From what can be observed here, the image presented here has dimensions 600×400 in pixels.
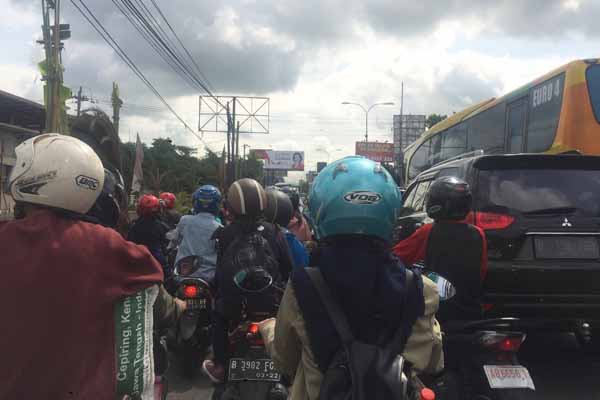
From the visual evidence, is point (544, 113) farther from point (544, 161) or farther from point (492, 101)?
point (544, 161)

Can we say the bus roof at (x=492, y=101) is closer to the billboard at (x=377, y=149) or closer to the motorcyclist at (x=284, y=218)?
the motorcyclist at (x=284, y=218)

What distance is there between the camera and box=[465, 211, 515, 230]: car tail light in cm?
412

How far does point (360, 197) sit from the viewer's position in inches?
72.0

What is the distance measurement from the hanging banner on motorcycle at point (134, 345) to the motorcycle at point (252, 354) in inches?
48.8

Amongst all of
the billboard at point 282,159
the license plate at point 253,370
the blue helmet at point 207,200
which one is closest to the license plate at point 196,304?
the blue helmet at point 207,200

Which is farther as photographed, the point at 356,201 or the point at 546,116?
the point at 546,116

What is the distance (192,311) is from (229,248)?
1075 millimetres

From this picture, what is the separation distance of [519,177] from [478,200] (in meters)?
0.36

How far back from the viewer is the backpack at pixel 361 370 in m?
1.55

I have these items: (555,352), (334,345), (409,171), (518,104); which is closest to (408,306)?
(334,345)

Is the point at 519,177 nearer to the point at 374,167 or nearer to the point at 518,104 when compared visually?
the point at 374,167

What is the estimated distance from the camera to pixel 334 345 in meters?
1.68

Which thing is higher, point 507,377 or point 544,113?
point 544,113

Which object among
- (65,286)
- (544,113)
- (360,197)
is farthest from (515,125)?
(65,286)
